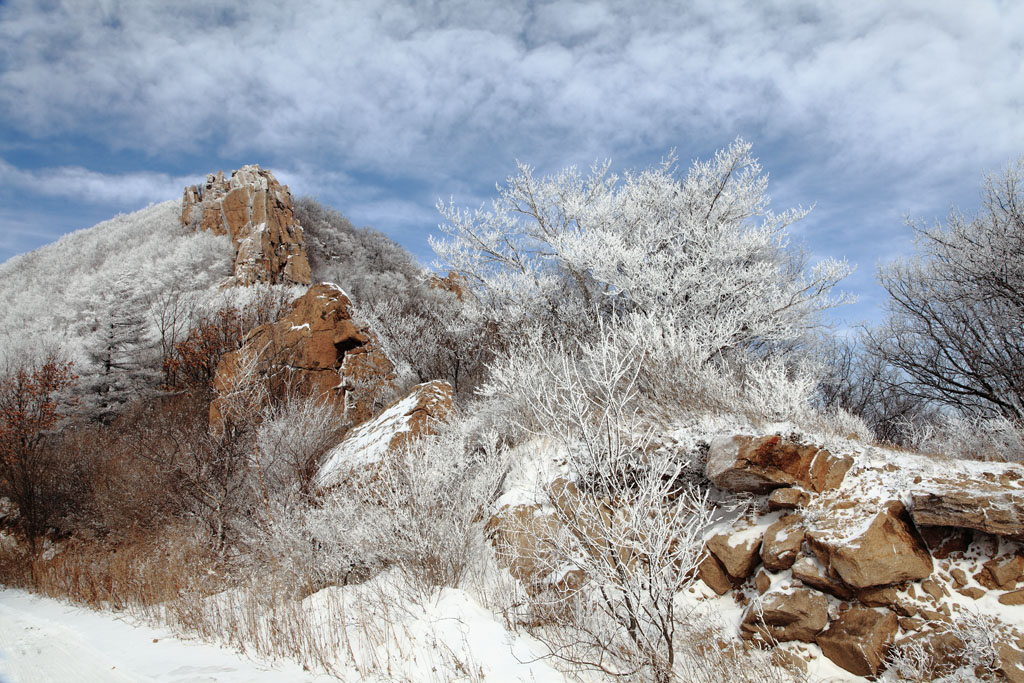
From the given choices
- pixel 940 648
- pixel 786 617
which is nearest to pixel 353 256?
pixel 786 617

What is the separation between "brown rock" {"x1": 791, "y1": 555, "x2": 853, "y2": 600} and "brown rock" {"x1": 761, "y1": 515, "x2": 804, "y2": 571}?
8 cm

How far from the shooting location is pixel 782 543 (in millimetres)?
3971

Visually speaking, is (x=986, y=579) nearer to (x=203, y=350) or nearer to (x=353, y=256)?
(x=203, y=350)

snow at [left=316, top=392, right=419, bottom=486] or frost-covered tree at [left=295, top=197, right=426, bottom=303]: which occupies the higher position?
frost-covered tree at [left=295, top=197, right=426, bottom=303]

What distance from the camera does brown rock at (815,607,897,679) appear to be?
3164mm

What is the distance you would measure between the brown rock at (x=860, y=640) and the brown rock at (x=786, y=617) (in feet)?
0.29

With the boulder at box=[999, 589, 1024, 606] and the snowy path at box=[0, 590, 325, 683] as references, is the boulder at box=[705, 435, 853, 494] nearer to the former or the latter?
the boulder at box=[999, 589, 1024, 606]

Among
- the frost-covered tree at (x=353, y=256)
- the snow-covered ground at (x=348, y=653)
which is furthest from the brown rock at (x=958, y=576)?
the frost-covered tree at (x=353, y=256)

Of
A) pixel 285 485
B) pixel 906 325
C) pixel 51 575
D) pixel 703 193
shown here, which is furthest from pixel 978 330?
pixel 51 575

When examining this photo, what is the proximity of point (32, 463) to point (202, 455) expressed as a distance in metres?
6.03

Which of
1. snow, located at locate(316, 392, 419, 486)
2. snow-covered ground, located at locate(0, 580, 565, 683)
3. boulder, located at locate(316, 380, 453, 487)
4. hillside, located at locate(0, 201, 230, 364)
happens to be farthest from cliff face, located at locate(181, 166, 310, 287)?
snow-covered ground, located at locate(0, 580, 565, 683)

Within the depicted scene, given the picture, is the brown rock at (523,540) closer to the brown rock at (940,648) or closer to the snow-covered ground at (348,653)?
the snow-covered ground at (348,653)

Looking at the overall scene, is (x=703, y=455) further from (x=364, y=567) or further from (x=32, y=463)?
(x=32, y=463)

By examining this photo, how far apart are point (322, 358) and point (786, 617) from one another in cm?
1130
